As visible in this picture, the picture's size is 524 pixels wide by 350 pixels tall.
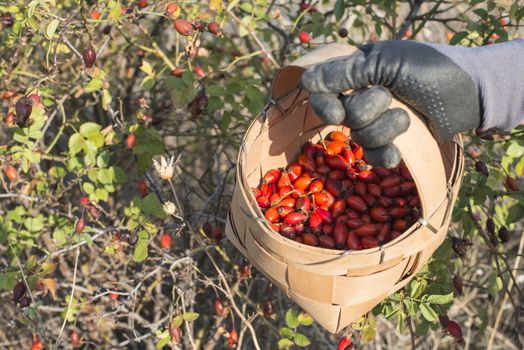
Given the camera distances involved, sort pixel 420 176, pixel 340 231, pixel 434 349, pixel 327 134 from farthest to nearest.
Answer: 1. pixel 434 349
2. pixel 327 134
3. pixel 340 231
4. pixel 420 176

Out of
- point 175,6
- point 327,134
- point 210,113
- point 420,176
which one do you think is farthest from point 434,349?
point 175,6

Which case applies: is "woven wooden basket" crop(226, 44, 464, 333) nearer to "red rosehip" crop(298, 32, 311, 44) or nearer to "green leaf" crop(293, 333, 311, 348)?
"green leaf" crop(293, 333, 311, 348)

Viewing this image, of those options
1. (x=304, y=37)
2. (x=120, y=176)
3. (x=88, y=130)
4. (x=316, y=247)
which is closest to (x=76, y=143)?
(x=88, y=130)

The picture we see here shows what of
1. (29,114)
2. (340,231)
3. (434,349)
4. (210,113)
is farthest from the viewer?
(434,349)

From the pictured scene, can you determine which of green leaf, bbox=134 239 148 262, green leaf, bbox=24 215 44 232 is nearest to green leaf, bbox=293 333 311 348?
green leaf, bbox=134 239 148 262

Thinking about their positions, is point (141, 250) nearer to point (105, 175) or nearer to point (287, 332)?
point (105, 175)

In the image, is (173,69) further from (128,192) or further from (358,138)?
(128,192)

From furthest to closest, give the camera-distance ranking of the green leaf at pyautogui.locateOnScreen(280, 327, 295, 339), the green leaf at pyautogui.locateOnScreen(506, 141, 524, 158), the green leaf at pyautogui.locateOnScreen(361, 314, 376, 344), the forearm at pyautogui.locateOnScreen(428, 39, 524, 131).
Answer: the green leaf at pyautogui.locateOnScreen(506, 141, 524, 158), the green leaf at pyautogui.locateOnScreen(280, 327, 295, 339), the green leaf at pyautogui.locateOnScreen(361, 314, 376, 344), the forearm at pyautogui.locateOnScreen(428, 39, 524, 131)

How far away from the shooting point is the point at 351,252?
4.05 feet

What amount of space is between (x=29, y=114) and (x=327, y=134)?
2.58 feet

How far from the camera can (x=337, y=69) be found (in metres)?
1.28

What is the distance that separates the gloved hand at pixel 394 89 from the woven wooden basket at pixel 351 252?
35 millimetres

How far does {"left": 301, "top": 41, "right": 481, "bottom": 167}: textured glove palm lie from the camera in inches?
49.4

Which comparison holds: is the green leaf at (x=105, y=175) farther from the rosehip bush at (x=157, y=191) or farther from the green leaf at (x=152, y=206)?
the green leaf at (x=152, y=206)
